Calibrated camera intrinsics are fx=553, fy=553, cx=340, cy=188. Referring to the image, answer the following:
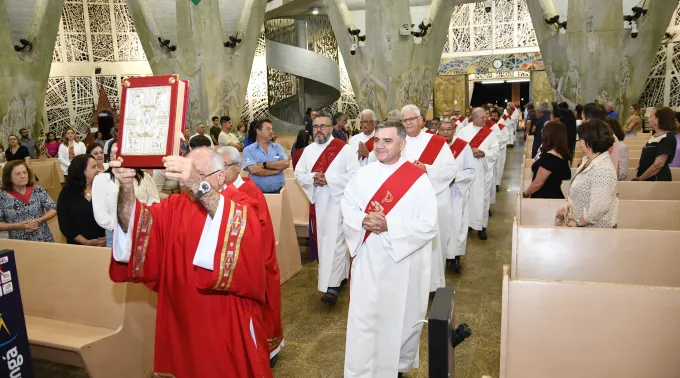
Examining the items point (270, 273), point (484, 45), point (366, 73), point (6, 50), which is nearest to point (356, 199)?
point (270, 273)

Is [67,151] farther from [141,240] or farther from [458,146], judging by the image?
[141,240]

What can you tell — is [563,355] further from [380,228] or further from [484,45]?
[484,45]

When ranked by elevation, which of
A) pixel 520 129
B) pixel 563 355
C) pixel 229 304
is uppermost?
pixel 229 304

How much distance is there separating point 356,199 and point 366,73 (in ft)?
37.6

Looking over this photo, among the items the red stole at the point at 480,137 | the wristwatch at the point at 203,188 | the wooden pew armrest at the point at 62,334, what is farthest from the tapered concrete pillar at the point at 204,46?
the wristwatch at the point at 203,188

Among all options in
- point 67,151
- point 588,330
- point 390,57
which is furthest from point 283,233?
point 390,57

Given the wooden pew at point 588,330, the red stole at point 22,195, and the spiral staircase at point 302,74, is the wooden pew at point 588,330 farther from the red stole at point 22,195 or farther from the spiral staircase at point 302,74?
the spiral staircase at point 302,74

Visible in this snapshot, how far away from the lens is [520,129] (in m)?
24.4

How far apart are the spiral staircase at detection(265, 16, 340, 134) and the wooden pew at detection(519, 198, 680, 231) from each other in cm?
1617

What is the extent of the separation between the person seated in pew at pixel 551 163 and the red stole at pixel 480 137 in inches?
124

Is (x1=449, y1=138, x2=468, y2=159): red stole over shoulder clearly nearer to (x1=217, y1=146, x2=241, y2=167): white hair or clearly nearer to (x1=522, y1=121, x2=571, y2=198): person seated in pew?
(x1=522, y1=121, x2=571, y2=198): person seated in pew

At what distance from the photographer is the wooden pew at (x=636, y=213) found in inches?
178

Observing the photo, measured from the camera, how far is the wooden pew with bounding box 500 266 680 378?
2.56 meters

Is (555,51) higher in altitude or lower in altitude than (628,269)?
higher
